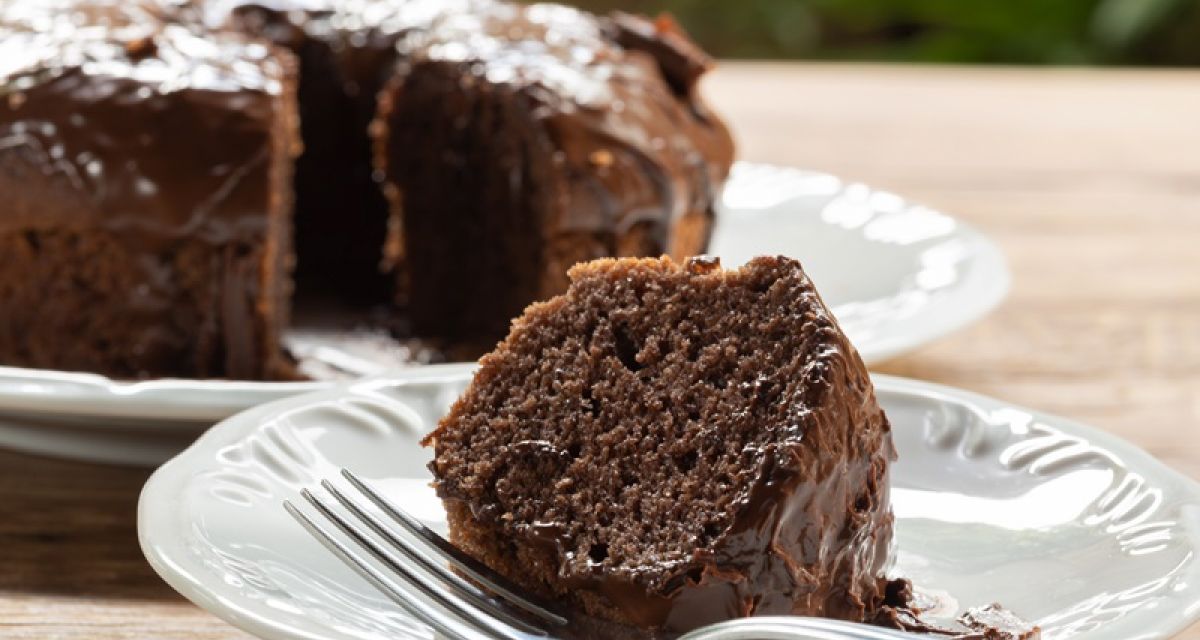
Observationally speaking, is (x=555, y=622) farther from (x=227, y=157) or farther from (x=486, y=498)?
(x=227, y=157)

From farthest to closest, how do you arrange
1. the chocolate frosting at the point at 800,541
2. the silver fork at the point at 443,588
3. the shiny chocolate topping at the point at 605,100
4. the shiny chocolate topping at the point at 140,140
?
the shiny chocolate topping at the point at 605,100 → the shiny chocolate topping at the point at 140,140 → the chocolate frosting at the point at 800,541 → the silver fork at the point at 443,588

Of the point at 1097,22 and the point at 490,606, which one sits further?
the point at 1097,22

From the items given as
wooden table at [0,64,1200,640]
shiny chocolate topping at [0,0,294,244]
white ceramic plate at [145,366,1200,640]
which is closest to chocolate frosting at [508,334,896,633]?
white ceramic plate at [145,366,1200,640]

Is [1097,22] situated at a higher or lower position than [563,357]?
higher

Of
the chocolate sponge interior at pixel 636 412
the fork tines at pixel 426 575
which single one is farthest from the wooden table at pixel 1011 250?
the chocolate sponge interior at pixel 636 412

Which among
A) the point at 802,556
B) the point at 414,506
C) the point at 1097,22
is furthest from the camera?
the point at 1097,22

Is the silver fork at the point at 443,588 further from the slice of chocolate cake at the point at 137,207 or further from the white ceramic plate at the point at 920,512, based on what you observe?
the slice of chocolate cake at the point at 137,207

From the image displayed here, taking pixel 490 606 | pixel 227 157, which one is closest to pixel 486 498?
pixel 490 606

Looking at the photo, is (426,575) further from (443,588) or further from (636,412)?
(636,412)
